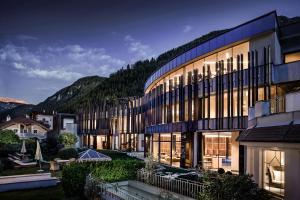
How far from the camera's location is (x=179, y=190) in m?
18.3

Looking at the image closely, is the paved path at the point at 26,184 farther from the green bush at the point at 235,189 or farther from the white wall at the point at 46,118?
the white wall at the point at 46,118

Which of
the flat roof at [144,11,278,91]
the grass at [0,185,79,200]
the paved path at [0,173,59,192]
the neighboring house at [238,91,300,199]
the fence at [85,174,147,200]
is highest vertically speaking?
the flat roof at [144,11,278,91]

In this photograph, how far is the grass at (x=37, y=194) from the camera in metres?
21.3

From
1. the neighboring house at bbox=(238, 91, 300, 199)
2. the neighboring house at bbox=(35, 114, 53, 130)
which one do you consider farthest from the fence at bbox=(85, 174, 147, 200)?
the neighboring house at bbox=(35, 114, 53, 130)

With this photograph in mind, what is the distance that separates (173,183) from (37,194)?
32.6ft

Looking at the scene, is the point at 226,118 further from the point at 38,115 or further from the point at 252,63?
the point at 38,115

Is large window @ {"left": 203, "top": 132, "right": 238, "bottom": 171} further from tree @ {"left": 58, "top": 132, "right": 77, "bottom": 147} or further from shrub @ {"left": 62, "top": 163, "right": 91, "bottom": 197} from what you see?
tree @ {"left": 58, "top": 132, "right": 77, "bottom": 147}

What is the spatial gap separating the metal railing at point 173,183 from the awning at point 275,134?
3675mm

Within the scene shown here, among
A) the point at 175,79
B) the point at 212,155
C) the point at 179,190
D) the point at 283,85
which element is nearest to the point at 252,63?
the point at 283,85

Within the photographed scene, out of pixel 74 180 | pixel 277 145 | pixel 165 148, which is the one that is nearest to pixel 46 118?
pixel 165 148

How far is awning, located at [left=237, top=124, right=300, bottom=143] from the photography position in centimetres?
1130

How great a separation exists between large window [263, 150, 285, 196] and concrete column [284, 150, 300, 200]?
1.41 m

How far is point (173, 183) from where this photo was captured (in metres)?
18.9

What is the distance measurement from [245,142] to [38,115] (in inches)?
4164
